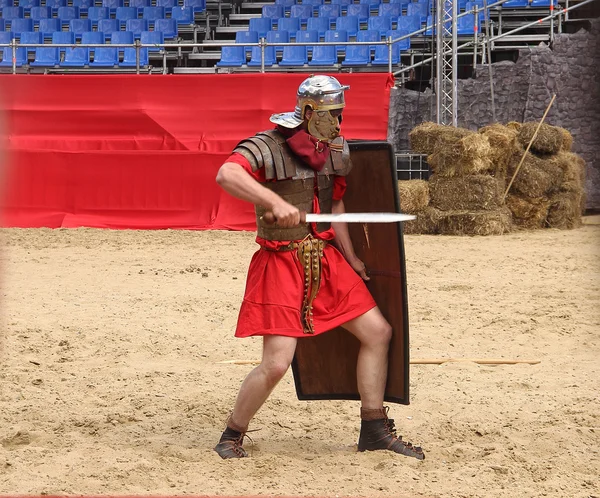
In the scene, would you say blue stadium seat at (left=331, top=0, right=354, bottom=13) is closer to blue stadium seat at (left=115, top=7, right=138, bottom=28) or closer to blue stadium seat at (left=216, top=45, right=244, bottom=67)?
blue stadium seat at (left=216, top=45, right=244, bottom=67)

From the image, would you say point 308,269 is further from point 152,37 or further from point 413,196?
point 152,37

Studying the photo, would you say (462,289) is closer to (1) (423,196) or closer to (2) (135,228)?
(1) (423,196)

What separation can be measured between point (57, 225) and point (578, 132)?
8.45 meters

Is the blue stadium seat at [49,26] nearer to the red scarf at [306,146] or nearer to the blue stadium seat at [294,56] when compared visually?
the blue stadium seat at [294,56]

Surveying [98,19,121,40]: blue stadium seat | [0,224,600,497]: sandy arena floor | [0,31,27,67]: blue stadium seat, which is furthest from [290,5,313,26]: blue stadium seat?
[0,224,600,497]: sandy arena floor

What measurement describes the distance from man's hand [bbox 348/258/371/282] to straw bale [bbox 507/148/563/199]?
9.33 metres

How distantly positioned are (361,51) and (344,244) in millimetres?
13749

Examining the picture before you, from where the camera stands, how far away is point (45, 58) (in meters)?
17.7

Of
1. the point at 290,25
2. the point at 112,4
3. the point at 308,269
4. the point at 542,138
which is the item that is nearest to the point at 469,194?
the point at 542,138

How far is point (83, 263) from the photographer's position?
989cm

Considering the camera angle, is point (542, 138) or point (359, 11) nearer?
point (542, 138)

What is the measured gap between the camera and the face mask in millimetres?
3900

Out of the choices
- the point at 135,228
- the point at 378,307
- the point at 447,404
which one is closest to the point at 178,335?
the point at 447,404

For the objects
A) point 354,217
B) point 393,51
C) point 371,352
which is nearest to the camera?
point 354,217
